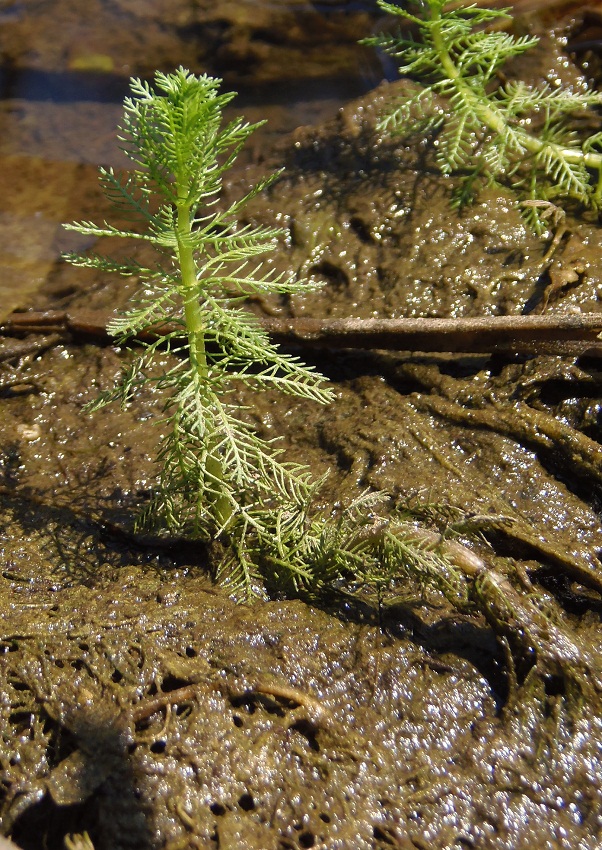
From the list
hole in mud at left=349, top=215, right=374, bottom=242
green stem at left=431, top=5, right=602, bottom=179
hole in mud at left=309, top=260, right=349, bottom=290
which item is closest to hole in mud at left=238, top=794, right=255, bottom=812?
hole in mud at left=309, top=260, right=349, bottom=290

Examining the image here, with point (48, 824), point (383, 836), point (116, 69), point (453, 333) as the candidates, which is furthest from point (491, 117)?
point (116, 69)

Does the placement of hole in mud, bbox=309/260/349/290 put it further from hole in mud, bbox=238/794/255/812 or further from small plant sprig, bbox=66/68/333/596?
hole in mud, bbox=238/794/255/812

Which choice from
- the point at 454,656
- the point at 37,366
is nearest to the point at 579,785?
the point at 454,656

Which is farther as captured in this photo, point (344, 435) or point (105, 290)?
point (105, 290)

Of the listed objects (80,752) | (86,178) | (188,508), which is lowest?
(80,752)

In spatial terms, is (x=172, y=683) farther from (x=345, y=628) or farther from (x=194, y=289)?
(x=194, y=289)

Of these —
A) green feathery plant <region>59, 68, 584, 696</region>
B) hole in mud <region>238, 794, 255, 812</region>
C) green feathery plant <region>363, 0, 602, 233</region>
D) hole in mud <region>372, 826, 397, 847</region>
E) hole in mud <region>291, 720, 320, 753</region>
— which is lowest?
hole in mud <region>238, 794, 255, 812</region>

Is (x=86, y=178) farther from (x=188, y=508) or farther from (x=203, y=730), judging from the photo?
(x=203, y=730)
